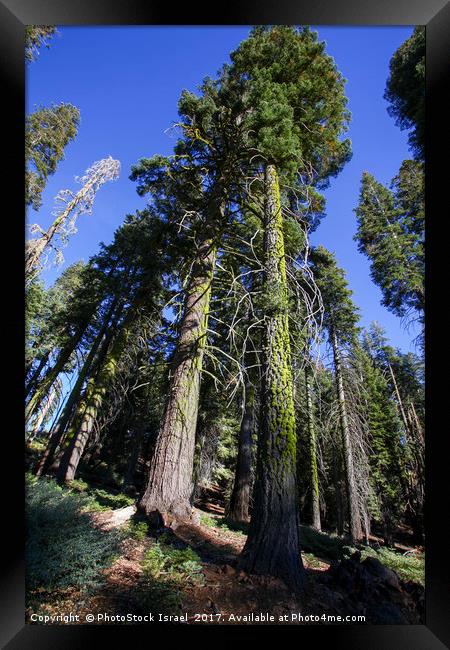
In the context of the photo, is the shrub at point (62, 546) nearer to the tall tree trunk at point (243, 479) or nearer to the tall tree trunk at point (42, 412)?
the tall tree trunk at point (243, 479)

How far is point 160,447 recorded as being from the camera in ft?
→ 16.8

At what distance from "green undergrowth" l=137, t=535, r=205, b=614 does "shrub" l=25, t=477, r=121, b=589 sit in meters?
0.47

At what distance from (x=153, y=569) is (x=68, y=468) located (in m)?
8.44

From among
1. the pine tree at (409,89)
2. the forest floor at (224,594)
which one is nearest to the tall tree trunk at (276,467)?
the forest floor at (224,594)

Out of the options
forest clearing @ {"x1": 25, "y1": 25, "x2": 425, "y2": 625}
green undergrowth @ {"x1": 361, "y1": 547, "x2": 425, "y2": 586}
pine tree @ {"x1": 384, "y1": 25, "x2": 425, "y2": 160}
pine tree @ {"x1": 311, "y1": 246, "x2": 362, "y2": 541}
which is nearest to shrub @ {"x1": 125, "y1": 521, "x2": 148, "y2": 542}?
forest clearing @ {"x1": 25, "y1": 25, "x2": 425, "y2": 625}

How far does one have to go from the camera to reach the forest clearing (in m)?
3.32

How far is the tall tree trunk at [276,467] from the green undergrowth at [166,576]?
0.61 m

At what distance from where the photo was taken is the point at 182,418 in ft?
17.3

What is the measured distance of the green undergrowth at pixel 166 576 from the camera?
10.00 feet

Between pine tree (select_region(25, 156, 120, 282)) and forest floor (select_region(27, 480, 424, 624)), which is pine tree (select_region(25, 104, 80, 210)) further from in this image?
forest floor (select_region(27, 480, 424, 624))
